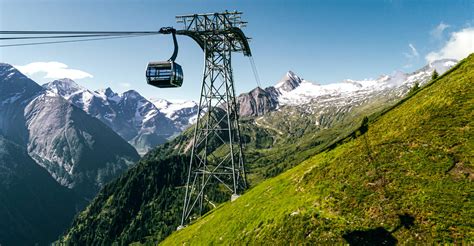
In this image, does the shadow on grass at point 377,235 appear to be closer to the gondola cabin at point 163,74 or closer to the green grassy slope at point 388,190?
the green grassy slope at point 388,190

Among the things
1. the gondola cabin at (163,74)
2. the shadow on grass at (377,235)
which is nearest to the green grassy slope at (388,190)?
the shadow on grass at (377,235)

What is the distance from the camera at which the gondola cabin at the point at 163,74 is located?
35.0m

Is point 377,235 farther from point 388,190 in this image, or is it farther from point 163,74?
point 163,74

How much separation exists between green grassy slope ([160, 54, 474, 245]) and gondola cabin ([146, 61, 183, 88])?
15.3 m

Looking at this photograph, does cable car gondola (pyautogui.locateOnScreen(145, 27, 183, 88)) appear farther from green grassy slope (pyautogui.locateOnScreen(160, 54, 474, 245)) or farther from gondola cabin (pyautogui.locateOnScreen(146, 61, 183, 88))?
green grassy slope (pyautogui.locateOnScreen(160, 54, 474, 245))

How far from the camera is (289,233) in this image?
2580 centimetres

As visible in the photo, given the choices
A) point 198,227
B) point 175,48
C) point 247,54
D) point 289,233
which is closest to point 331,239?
point 289,233

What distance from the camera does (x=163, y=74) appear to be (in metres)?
35.2

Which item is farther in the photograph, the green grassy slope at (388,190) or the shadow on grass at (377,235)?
the green grassy slope at (388,190)

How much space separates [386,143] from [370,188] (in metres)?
6.58

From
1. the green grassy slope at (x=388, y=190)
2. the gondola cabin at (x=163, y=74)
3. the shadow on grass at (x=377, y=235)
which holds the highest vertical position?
the gondola cabin at (x=163, y=74)

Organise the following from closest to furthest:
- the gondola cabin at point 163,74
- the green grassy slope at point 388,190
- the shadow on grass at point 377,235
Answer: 1. the shadow on grass at point 377,235
2. the green grassy slope at point 388,190
3. the gondola cabin at point 163,74

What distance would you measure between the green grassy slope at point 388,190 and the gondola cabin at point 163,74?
15.3m

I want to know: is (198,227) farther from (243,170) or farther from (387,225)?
(387,225)
